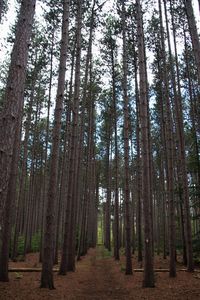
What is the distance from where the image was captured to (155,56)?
1450 cm

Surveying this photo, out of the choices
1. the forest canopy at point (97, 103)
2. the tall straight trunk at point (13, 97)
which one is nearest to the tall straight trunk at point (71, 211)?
the forest canopy at point (97, 103)

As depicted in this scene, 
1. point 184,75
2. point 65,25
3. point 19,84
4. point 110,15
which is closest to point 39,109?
point 110,15

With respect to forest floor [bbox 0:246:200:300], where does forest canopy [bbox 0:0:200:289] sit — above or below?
above

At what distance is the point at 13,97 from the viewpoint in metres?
3.40

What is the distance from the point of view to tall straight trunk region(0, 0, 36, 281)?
10.1 feet

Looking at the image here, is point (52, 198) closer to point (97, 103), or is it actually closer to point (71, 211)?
point (71, 211)

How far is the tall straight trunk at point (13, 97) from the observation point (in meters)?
3.07

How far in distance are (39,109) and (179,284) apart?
13.6 m

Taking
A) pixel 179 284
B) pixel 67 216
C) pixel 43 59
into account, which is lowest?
pixel 179 284

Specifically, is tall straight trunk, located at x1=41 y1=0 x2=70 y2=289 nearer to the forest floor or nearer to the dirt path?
the forest floor

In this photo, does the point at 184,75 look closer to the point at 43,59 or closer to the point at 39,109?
the point at 43,59

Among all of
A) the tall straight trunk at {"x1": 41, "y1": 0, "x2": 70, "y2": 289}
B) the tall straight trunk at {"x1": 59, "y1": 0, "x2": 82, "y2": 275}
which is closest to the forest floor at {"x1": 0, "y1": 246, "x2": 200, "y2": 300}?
the tall straight trunk at {"x1": 41, "y1": 0, "x2": 70, "y2": 289}

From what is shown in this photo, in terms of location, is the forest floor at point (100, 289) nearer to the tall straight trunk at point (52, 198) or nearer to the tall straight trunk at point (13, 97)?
the tall straight trunk at point (52, 198)

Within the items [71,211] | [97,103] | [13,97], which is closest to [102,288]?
[71,211]
